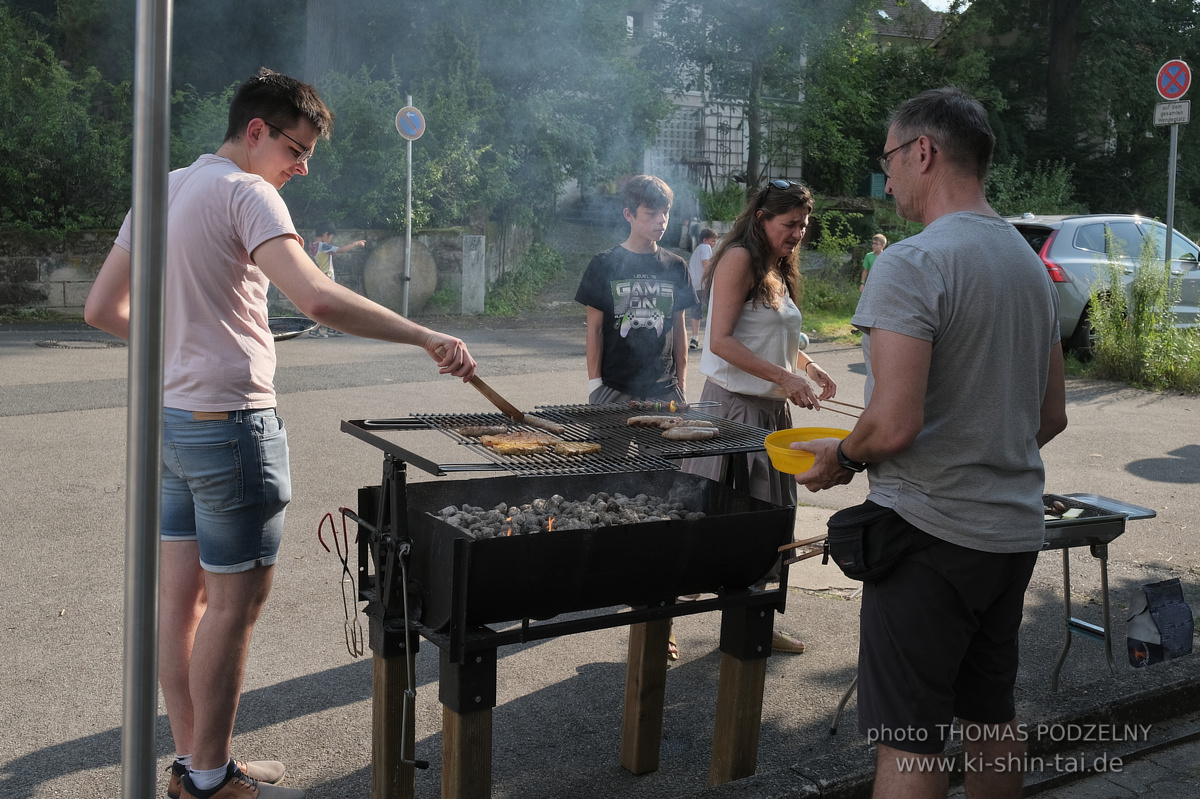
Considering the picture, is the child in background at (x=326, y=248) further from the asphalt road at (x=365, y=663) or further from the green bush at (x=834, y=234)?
the green bush at (x=834, y=234)

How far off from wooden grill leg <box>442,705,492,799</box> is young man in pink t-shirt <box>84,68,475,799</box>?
0.71m

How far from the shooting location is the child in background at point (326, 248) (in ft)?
47.6

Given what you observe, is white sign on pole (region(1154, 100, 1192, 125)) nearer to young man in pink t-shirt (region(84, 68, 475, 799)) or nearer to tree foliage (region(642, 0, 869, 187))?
young man in pink t-shirt (region(84, 68, 475, 799))

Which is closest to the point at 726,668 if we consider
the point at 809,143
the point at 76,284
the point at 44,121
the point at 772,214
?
the point at 772,214

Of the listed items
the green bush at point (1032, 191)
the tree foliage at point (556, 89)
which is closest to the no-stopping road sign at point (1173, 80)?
the tree foliage at point (556, 89)

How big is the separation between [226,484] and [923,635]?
1863mm

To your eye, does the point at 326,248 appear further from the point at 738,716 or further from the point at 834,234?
the point at 738,716

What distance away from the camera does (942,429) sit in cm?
238

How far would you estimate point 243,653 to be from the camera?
2.91 metres

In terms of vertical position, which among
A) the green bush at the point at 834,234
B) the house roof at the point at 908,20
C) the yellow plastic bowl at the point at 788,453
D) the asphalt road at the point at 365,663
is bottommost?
the asphalt road at the point at 365,663

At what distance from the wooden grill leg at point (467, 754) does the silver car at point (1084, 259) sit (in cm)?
1082

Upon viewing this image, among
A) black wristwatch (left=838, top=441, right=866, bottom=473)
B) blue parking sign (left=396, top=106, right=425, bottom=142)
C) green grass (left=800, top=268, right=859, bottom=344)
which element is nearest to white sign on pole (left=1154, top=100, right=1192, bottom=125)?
green grass (left=800, top=268, right=859, bottom=344)

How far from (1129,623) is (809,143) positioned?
22061 millimetres

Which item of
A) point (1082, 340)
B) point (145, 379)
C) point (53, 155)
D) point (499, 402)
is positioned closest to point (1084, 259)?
point (1082, 340)
